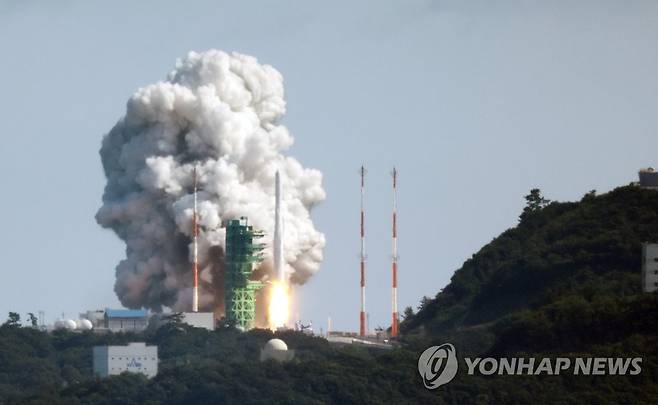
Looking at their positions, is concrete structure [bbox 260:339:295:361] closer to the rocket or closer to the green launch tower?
the rocket

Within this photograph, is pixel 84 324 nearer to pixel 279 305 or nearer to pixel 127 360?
pixel 279 305

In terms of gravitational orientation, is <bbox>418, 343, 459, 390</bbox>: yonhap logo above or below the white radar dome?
below

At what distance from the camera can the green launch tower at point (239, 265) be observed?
17938 centimetres

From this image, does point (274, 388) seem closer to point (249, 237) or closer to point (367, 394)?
point (367, 394)

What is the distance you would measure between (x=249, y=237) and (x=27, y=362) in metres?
15.8

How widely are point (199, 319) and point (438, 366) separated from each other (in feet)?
124

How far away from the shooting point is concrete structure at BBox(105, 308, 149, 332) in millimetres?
186500

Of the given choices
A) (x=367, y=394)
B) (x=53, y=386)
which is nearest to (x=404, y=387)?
(x=367, y=394)

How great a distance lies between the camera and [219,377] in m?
160

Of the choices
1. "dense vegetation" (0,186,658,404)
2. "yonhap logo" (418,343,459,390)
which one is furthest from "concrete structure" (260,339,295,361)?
"yonhap logo" (418,343,459,390)

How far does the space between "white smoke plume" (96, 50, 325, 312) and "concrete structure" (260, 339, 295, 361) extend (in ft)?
46.4

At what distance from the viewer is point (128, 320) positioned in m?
187

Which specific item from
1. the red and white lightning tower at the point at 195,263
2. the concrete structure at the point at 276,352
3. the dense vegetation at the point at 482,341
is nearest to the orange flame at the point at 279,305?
the dense vegetation at the point at 482,341

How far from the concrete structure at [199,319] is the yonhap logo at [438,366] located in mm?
32887
